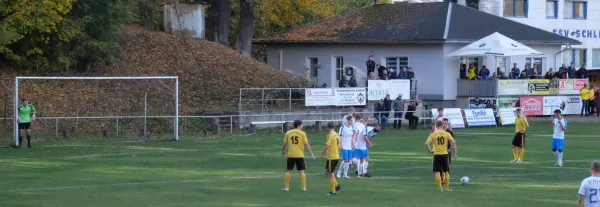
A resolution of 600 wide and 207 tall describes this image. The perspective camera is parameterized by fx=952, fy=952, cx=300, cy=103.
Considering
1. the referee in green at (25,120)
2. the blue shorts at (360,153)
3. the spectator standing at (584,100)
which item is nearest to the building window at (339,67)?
the spectator standing at (584,100)

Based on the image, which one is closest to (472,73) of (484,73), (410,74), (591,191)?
(484,73)

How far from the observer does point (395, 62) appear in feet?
180

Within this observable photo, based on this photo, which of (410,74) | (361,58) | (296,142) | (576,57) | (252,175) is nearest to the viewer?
(296,142)

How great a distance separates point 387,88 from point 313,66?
10.8 meters

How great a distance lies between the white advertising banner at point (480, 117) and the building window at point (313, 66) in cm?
1206

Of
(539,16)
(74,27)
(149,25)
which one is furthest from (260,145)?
(539,16)

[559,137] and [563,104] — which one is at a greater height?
[563,104]

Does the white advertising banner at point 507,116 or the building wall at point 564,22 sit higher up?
the building wall at point 564,22

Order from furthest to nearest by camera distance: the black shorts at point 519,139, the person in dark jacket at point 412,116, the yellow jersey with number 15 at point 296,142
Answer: the person in dark jacket at point 412,116
the black shorts at point 519,139
the yellow jersey with number 15 at point 296,142

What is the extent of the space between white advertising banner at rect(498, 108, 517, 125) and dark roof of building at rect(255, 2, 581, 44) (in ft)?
16.4

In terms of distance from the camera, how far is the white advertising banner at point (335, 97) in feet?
153

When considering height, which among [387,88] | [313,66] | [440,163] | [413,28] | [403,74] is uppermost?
[413,28]

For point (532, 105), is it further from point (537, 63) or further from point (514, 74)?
point (537, 63)

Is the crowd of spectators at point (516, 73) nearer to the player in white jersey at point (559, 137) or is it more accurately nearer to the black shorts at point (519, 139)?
the black shorts at point (519, 139)
